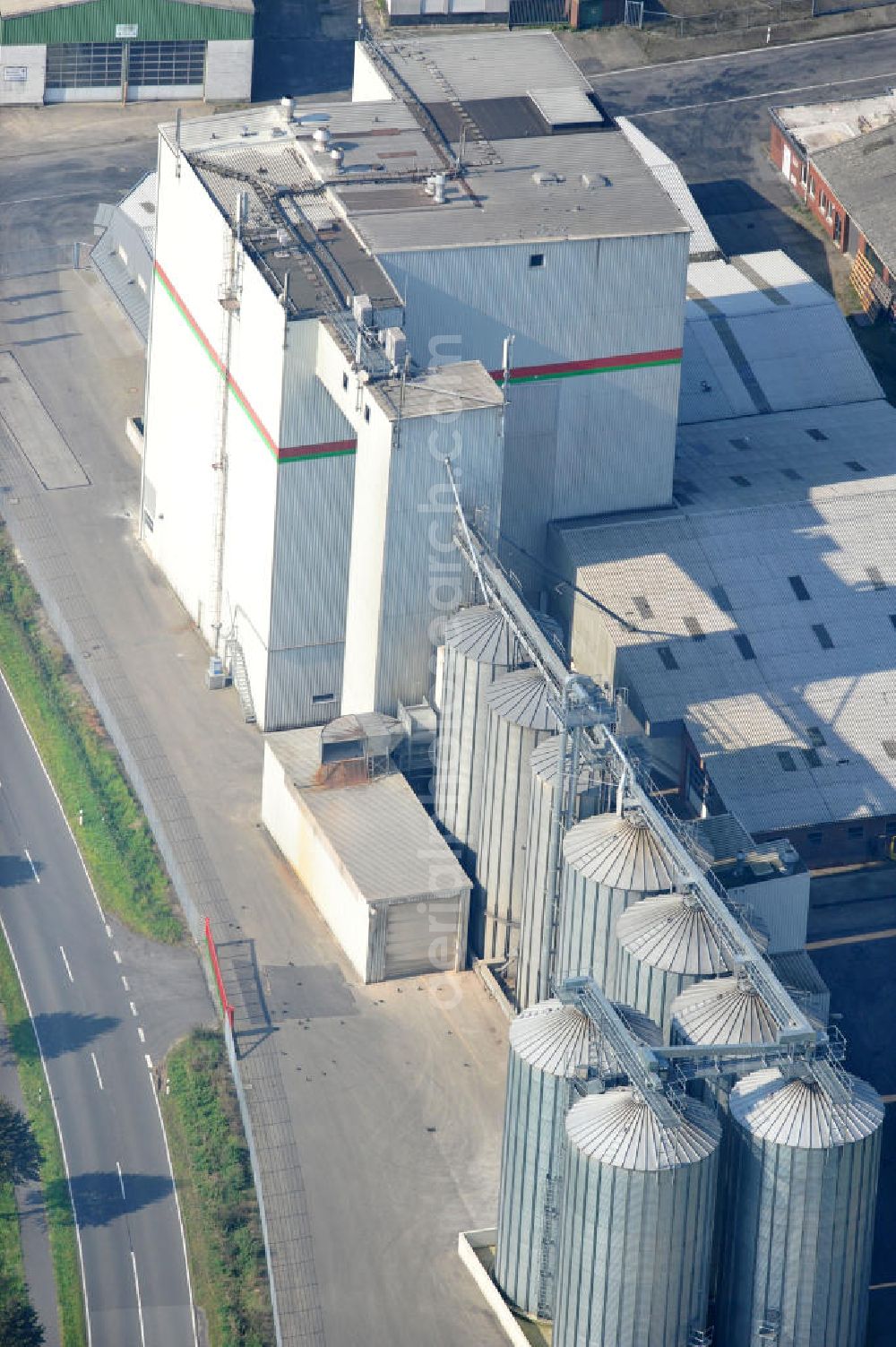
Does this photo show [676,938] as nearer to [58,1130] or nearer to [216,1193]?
[216,1193]

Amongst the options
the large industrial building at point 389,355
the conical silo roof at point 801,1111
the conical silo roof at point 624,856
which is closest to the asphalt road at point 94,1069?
the large industrial building at point 389,355

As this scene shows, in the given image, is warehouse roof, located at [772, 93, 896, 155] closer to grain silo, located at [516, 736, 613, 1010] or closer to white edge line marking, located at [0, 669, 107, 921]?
white edge line marking, located at [0, 669, 107, 921]

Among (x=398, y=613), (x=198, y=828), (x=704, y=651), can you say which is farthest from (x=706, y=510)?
(x=198, y=828)

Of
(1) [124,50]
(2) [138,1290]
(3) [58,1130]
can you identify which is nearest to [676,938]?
(2) [138,1290]

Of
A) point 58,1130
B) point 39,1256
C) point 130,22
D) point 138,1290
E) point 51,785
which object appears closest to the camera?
point 138,1290

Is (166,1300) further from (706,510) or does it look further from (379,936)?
(706,510)
